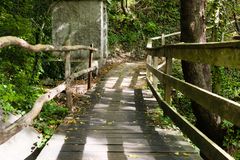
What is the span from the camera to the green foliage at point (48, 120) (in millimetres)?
6182

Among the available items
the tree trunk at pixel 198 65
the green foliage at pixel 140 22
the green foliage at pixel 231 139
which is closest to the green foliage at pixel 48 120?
A: the tree trunk at pixel 198 65

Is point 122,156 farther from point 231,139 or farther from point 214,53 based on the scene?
point 231,139

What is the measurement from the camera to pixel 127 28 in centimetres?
2647

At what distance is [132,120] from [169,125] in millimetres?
765

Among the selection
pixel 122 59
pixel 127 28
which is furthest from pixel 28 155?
pixel 127 28

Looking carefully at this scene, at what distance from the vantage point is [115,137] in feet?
17.9

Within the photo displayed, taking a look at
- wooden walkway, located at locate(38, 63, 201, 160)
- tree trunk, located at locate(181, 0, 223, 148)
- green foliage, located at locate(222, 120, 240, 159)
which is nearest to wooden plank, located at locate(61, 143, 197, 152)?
wooden walkway, located at locate(38, 63, 201, 160)

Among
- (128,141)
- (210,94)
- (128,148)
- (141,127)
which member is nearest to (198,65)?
(141,127)

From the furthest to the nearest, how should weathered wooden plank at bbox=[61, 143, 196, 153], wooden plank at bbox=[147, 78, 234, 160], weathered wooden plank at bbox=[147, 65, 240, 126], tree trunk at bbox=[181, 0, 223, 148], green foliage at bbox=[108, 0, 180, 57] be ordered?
green foliage at bbox=[108, 0, 180, 57] < tree trunk at bbox=[181, 0, 223, 148] < weathered wooden plank at bbox=[61, 143, 196, 153] < wooden plank at bbox=[147, 78, 234, 160] < weathered wooden plank at bbox=[147, 65, 240, 126]

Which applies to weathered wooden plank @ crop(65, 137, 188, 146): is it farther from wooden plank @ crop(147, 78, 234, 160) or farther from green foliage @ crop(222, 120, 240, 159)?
green foliage @ crop(222, 120, 240, 159)

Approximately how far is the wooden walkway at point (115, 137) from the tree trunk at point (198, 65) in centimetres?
102

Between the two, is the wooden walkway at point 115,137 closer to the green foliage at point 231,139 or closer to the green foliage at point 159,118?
the green foliage at point 159,118

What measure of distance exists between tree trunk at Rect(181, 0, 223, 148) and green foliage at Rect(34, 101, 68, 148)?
8.33 feet

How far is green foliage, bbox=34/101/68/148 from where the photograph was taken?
618cm
